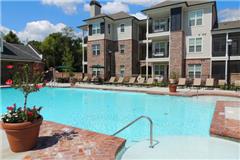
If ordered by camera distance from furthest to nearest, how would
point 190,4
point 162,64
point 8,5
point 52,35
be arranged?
point 52,35 < point 162,64 < point 190,4 < point 8,5

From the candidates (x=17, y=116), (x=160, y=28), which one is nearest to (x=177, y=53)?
(x=160, y=28)

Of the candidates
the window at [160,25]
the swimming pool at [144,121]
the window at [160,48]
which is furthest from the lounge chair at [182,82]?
the swimming pool at [144,121]

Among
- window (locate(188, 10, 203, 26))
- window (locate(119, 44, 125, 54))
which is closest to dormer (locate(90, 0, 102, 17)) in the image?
window (locate(119, 44, 125, 54))

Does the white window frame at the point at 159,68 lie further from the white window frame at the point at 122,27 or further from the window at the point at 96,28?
the window at the point at 96,28

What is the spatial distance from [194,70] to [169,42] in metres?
4.25

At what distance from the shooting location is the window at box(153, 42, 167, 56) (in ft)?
75.9

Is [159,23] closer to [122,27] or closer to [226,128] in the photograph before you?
[122,27]

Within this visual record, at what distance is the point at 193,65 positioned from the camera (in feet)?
67.3

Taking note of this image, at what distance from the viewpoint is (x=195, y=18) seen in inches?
797

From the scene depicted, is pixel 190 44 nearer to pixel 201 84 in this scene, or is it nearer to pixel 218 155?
pixel 201 84

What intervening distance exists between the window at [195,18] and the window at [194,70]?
4582 mm

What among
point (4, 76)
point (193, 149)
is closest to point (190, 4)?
point (193, 149)

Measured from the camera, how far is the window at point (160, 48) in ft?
75.9

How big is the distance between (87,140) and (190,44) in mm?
19102
